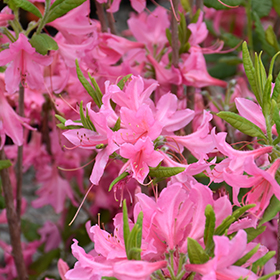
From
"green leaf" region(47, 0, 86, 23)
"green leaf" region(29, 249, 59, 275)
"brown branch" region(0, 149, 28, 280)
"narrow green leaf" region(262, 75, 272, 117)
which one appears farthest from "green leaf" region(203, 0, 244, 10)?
"green leaf" region(29, 249, 59, 275)

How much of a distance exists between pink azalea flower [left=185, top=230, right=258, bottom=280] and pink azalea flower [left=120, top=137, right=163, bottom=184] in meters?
0.13

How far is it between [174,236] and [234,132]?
0.43 m

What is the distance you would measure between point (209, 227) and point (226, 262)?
0.12ft

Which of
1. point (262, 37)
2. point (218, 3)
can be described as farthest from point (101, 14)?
point (262, 37)

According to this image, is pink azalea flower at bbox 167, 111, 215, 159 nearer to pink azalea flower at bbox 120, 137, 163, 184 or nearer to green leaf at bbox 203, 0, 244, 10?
pink azalea flower at bbox 120, 137, 163, 184

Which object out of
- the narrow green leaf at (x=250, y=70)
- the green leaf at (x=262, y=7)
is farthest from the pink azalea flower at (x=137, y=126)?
the green leaf at (x=262, y=7)

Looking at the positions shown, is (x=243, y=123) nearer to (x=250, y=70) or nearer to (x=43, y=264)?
(x=250, y=70)

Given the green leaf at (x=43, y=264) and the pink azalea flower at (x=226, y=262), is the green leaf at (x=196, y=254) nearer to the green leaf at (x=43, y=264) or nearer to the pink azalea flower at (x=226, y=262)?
the pink azalea flower at (x=226, y=262)

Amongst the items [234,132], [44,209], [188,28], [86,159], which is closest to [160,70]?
[188,28]

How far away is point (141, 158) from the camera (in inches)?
19.7

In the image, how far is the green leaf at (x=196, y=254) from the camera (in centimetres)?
39

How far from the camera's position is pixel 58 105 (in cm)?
85

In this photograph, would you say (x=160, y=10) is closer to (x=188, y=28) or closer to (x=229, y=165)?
(x=188, y=28)

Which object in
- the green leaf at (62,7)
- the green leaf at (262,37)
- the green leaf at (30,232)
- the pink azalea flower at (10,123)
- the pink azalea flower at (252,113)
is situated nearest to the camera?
the pink azalea flower at (252,113)
